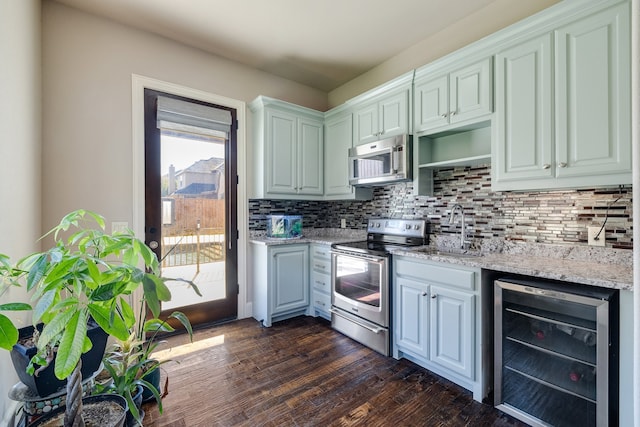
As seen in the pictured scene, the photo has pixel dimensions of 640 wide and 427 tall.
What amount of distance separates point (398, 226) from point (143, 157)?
2.56 metres

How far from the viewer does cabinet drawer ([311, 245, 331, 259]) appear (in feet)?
9.99

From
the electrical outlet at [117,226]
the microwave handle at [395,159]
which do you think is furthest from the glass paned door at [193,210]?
the microwave handle at [395,159]

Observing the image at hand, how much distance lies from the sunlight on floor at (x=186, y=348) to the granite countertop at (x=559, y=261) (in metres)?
1.88

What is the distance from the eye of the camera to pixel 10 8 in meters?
1.57

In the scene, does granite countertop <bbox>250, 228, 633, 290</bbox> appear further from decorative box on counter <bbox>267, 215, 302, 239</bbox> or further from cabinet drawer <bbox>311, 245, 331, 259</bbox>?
decorative box on counter <bbox>267, 215, 302, 239</bbox>

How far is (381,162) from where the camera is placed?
2805mm

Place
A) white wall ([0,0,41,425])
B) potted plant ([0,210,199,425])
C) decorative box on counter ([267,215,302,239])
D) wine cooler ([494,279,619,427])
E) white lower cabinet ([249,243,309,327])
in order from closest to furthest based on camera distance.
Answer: potted plant ([0,210,199,425]) < wine cooler ([494,279,619,427]) < white wall ([0,0,41,425]) < white lower cabinet ([249,243,309,327]) < decorative box on counter ([267,215,302,239])

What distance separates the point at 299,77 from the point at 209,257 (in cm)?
243

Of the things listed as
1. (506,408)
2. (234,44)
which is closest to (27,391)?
(506,408)

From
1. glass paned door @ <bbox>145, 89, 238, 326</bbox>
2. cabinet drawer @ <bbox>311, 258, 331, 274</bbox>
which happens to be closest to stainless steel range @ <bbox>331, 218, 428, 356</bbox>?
cabinet drawer @ <bbox>311, 258, 331, 274</bbox>

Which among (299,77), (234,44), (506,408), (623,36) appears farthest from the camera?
(299,77)

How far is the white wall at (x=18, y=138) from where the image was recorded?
4.84 feet

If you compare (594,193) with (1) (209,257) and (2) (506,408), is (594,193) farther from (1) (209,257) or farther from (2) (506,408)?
(1) (209,257)

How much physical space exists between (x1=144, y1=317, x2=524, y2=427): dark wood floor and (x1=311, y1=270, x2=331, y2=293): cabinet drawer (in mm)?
548
